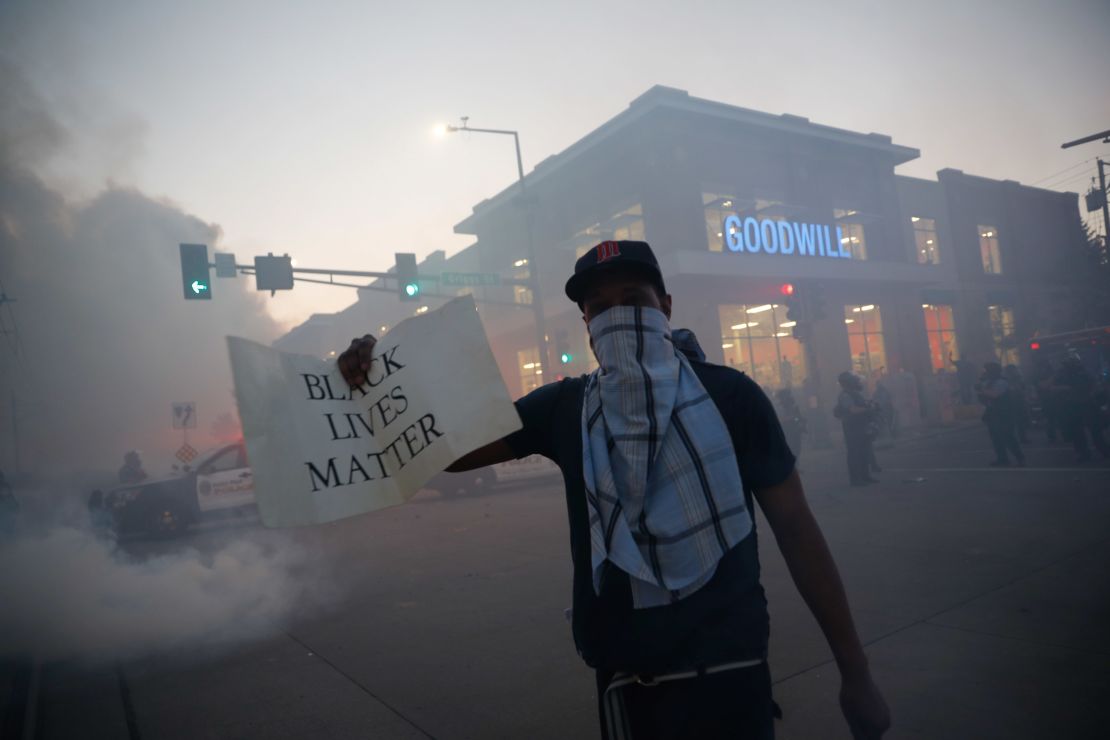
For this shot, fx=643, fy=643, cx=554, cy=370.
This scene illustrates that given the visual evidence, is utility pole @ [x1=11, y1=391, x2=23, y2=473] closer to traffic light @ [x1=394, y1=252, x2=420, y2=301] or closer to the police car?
the police car

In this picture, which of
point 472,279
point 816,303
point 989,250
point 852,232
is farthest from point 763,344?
point 989,250

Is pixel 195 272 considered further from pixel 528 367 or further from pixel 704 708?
pixel 528 367

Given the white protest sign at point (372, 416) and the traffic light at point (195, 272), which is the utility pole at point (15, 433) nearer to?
the traffic light at point (195, 272)

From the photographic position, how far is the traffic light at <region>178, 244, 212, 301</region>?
1373cm

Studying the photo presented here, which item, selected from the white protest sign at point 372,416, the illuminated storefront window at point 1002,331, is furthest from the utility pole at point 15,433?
the illuminated storefront window at point 1002,331

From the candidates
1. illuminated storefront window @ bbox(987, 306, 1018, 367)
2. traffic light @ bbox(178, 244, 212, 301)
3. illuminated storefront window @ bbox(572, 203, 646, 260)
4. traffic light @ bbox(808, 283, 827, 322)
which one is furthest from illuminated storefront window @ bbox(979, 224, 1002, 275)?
traffic light @ bbox(178, 244, 212, 301)

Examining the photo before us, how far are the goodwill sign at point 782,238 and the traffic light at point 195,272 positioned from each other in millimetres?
17581

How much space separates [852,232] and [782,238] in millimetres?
6331

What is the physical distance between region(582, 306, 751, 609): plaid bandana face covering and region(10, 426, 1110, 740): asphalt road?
227 cm

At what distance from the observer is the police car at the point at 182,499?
40.2 ft

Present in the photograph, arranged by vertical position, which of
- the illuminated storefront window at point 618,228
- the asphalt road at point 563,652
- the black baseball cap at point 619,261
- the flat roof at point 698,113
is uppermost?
the flat roof at point 698,113

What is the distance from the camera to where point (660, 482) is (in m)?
1.52

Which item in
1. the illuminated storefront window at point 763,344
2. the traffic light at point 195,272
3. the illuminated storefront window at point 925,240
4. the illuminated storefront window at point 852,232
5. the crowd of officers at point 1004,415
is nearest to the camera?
the crowd of officers at point 1004,415

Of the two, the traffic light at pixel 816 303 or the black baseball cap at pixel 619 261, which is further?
the traffic light at pixel 816 303
